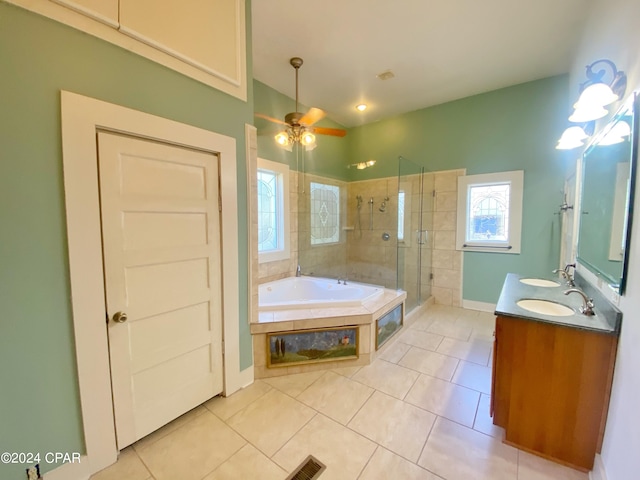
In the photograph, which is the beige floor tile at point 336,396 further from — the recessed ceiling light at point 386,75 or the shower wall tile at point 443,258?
the recessed ceiling light at point 386,75

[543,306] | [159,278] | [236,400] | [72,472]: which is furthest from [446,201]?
[72,472]

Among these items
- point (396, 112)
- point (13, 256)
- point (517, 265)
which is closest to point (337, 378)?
point (13, 256)

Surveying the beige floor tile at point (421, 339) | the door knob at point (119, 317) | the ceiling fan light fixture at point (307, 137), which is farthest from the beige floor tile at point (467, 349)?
the door knob at point (119, 317)

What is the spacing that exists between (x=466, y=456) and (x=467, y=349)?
1460 mm

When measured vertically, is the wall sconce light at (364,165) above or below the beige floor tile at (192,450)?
above

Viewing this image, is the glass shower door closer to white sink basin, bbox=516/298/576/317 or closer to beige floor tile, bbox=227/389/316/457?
white sink basin, bbox=516/298/576/317

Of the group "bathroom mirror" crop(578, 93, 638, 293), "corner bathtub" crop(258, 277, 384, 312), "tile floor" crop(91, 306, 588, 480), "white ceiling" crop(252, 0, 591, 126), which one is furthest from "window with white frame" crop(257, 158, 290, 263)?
"bathroom mirror" crop(578, 93, 638, 293)

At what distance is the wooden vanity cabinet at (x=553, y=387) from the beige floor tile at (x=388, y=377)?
693mm

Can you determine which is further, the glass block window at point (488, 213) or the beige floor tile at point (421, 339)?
the glass block window at point (488, 213)

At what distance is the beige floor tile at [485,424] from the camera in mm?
1707

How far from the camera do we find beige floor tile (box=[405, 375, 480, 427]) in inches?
73.9

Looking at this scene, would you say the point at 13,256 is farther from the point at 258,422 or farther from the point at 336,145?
Result: the point at 336,145

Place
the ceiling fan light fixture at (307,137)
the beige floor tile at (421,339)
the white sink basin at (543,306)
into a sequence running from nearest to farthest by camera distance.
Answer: the white sink basin at (543,306)
the ceiling fan light fixture at (307,137)
the beige floor tile at (421,339)

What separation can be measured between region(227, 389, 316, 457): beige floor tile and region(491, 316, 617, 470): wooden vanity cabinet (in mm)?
1304
